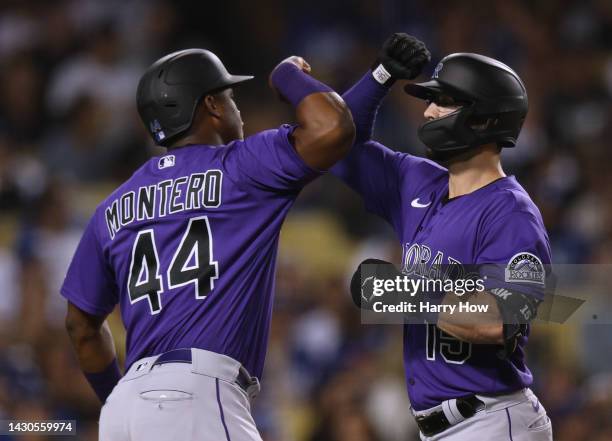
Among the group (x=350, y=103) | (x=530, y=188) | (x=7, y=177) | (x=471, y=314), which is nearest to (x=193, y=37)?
(x=7, y=177)

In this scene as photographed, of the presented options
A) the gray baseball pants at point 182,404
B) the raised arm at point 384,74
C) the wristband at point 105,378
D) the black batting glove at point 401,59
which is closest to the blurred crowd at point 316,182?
the wristband at point 105,378

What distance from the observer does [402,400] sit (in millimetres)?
4805

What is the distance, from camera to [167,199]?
2549 mm

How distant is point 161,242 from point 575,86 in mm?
4230

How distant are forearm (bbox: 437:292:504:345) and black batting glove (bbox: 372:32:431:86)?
2.32 feet

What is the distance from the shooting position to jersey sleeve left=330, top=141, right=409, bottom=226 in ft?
9.46

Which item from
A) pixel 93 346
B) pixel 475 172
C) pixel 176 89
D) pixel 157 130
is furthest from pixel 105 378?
pixel 475 172

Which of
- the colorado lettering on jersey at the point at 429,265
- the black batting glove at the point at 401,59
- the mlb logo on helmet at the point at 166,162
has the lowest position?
the colorado lettering on jersey at the point at 429,265

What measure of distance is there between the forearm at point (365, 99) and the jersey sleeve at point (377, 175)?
90 millimetres

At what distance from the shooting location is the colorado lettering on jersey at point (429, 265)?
99.6 inches

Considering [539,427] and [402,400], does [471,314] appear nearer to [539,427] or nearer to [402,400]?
[539,427]

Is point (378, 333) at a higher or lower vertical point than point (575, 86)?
lower

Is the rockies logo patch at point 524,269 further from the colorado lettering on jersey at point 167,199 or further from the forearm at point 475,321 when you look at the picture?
the colorado lettering on jersey at point 167,199
